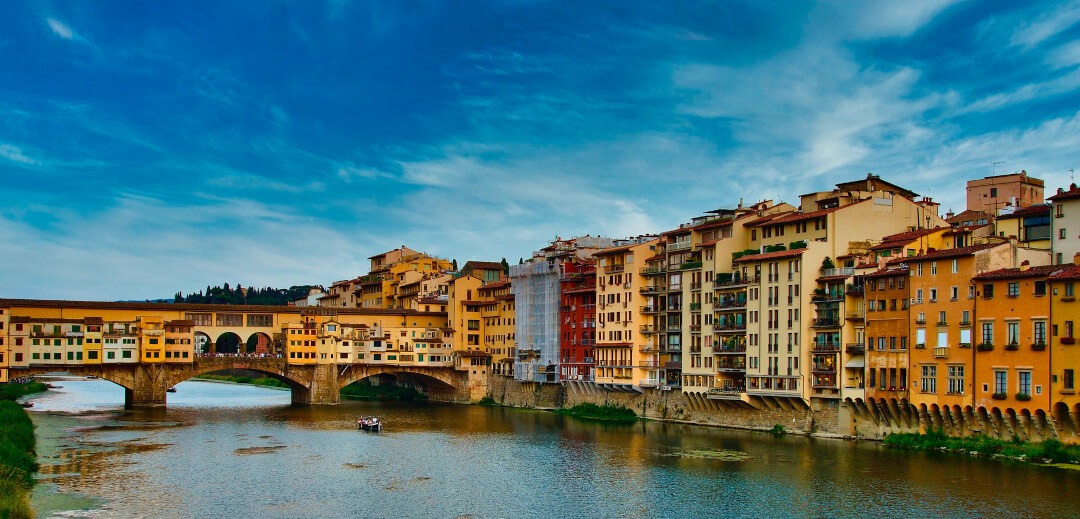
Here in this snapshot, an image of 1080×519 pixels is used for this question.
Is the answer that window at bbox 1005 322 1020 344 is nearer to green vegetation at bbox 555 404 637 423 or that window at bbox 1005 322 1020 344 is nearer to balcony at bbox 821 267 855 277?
balcony at bbox 821 267 855 277

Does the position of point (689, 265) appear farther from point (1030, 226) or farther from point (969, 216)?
point (1030, 226)

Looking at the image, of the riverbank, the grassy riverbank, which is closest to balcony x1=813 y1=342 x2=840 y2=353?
the riverbank

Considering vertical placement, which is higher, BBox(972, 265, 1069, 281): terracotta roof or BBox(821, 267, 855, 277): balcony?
BBox(821, 267, 855, 277): balcony

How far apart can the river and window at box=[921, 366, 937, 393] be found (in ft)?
12.1

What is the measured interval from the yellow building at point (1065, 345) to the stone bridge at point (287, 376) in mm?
58339

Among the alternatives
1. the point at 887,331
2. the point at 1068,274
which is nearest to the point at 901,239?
the point at 887,331

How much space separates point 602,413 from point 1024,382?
35.7 metres

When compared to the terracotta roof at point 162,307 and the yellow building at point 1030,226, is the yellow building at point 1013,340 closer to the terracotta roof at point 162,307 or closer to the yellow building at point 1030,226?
the yellow building at point 1030,226

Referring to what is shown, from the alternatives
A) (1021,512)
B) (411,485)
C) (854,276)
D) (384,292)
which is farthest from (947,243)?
(384,292)

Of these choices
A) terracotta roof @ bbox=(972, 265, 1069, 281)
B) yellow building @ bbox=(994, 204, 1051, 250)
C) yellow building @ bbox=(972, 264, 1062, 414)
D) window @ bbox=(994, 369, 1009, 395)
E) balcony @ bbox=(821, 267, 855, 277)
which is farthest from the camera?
balcony @ bbox=(821, 267, 855, 277)

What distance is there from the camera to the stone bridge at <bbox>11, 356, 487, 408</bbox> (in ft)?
283

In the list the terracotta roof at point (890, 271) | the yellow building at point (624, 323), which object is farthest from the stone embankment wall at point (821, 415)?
the terracotta roof at point (890, 271)

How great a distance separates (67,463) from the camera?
2004 inches

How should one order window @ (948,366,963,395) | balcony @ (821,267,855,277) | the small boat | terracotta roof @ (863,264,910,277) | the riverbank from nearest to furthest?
the riverbank < window @ (948,366,963,395) < terracotta roof @ (863,264,910,277) < balcony @ (821,267,855,277) < the small boat
